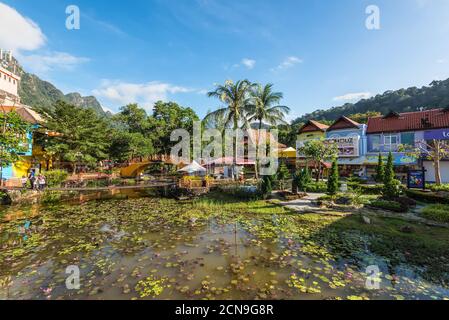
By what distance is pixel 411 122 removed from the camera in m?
24.5

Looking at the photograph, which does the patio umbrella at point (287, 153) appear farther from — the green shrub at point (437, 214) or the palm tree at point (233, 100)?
the green shrub at point (437, 214)

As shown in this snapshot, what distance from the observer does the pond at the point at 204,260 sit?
202 inches

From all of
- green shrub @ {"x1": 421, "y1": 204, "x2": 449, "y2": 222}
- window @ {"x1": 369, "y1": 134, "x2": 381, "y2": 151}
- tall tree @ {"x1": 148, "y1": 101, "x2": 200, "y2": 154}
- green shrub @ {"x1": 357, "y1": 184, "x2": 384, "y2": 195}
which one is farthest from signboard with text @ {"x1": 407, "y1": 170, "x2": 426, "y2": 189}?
tall tree @ {"x1": 148, "y1": 101, "x2": 200, "y2": 154}

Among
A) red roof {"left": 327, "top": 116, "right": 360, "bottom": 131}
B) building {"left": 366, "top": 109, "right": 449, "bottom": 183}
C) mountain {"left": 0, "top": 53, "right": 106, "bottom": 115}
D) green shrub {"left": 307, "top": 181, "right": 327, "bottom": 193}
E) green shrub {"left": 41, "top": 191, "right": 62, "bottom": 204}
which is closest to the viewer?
green shrub {"left": 41, "top": 191, "right": 62, "bottom": 204}

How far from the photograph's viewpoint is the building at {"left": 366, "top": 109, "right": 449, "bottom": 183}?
73.4 feet

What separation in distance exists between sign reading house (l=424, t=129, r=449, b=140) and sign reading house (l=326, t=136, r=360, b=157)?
631cm

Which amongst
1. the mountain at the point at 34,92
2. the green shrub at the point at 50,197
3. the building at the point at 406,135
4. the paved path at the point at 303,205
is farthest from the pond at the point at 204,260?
the mountain at the point at 34,92

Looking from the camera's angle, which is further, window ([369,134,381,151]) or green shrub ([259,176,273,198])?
window ([369,134,381,151])

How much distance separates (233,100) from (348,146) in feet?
55.1

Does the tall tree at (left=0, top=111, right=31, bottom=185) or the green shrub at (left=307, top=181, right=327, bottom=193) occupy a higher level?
the tall tree at (left=0, top=111, right=31, bottom=185)

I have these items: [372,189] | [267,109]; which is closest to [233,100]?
[267,109]

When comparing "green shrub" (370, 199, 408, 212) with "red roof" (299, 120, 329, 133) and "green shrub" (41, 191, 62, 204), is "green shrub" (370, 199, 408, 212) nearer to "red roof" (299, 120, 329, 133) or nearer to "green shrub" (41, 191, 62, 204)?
"red roof" (299, 120, 329, 133)

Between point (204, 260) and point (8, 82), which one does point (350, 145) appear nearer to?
point (204, 260)
